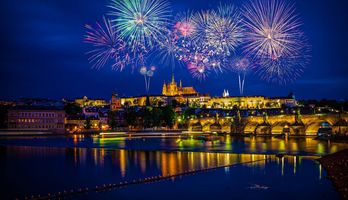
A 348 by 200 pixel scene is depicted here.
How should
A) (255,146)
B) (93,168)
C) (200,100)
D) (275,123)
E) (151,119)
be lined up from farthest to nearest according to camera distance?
1. (200,100)
2. (151,119)
3. (275,123)
4. (255,146)
5. (93,168)

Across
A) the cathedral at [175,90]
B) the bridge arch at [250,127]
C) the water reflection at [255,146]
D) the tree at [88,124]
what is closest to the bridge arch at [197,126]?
the bridge arch at [250,127]

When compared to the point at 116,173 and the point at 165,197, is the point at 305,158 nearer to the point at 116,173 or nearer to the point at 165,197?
the point at 116,173

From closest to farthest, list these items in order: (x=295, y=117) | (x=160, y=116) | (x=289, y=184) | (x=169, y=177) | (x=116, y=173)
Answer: (x=289, y=184), (x=169, y=177), (x=116, y=173), (x=295, y=117), (x=160, y=116)

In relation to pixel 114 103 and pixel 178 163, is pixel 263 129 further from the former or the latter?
pixel 114 103

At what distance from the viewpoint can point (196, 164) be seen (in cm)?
2912

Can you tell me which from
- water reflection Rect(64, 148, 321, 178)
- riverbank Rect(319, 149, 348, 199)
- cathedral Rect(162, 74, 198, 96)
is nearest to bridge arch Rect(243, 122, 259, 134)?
water reflection Rect(64, 148, 321, 178)

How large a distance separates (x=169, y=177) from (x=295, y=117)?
4841cm

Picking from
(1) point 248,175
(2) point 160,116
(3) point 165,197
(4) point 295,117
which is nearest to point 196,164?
(1) point 248,175

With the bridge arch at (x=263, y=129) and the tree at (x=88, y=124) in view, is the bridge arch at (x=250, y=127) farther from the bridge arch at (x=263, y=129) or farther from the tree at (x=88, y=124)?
the tree at (x=88, y=124)

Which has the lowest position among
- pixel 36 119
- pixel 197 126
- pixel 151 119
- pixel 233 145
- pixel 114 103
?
pixel 233 145

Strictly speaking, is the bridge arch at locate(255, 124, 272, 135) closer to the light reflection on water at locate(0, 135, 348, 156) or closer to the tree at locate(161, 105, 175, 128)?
the light reflection on water at locate(0, 135, 348, 156)

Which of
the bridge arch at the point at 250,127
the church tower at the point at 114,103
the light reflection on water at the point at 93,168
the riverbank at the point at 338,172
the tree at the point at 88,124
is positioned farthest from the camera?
the church tower at the point at 114,103

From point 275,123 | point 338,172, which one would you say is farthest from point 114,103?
point 338,172

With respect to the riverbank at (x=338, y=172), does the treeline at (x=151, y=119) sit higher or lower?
higher
